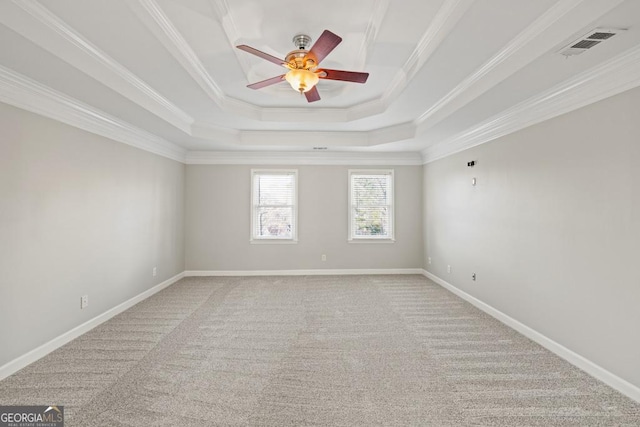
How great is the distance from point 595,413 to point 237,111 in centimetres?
461

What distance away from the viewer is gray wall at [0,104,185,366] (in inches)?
99.0

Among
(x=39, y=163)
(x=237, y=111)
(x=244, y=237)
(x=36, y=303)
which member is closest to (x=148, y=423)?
(x=36, y=303)

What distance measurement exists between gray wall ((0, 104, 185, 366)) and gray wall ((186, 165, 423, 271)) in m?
1.30

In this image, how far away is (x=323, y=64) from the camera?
10.7ft

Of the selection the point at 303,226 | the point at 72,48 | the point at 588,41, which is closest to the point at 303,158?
the point at 303,226

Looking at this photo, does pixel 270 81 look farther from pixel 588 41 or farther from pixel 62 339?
pixel 62 339

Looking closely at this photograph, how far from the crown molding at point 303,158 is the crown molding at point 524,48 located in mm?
2525

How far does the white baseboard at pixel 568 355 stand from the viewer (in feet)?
7.27

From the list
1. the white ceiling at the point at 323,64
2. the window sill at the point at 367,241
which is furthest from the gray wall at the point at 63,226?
the window sill at the point at 367,241

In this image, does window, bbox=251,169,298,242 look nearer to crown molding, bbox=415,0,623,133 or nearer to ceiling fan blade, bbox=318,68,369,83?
crown molding, bbox=415,0,623,133

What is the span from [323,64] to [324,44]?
1.17 m

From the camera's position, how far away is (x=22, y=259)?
2615 millimetres

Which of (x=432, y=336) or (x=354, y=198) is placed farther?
(x=354, y=198)

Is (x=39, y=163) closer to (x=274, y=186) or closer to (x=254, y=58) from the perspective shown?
(x=254, y=58)
